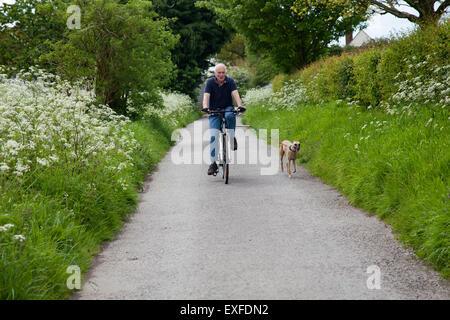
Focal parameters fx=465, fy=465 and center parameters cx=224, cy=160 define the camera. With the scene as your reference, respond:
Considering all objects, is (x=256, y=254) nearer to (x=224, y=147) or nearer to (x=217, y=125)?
(x=224, y=147)

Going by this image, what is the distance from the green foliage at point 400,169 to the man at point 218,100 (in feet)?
6.93

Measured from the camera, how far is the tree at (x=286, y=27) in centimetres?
2475

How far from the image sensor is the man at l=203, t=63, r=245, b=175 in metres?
9.29

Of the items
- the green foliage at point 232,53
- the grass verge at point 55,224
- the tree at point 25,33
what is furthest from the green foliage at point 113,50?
the green foliage at point 232,53

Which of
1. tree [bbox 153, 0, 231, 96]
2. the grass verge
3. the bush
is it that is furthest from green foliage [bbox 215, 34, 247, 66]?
the grass verge

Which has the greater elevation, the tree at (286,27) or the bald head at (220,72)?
the tree at (286,27)

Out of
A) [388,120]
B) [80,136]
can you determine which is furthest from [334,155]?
[80,136]

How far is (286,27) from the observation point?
25.5m

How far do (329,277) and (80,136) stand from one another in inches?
172

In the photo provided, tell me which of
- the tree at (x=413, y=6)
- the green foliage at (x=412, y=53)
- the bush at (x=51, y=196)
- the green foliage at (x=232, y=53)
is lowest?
the bush at (x=51, y=196)

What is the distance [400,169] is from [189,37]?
114 ft

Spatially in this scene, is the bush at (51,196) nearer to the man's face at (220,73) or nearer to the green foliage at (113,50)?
the man's face at (220,73)

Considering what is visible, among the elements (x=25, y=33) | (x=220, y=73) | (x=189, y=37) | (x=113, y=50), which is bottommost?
(x=220, y=73)

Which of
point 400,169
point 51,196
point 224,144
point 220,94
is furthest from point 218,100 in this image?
point 51,196
